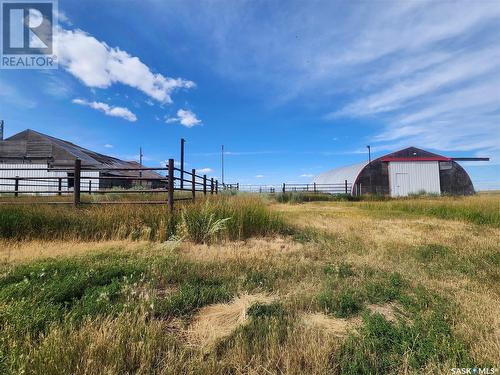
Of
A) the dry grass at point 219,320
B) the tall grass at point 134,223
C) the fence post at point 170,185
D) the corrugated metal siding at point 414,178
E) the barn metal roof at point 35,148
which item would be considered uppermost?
the barn metal roof at point 35,148

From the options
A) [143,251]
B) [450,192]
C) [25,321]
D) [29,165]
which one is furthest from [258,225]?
[450,192]

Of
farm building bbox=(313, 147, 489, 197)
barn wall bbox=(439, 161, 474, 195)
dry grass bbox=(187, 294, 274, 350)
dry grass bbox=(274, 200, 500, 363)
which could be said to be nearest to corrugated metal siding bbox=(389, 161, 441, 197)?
farm building bbox=(313, 147, 489, 197)

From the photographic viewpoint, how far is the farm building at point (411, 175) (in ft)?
92.0

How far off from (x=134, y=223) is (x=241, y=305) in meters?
4.30

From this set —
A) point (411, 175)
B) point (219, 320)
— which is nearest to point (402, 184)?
point (411, 175)

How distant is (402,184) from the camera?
92.4ft

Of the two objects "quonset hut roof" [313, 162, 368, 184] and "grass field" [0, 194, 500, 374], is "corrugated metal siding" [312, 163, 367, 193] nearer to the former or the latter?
"quonset hut roof" [313, 162, 368, 184]

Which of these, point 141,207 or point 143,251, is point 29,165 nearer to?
point 141,207

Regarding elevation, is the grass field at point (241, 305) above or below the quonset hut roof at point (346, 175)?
below

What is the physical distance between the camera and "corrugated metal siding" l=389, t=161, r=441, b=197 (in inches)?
1101

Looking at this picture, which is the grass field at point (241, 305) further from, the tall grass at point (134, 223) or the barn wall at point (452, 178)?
the barn wall at point (452, 178)

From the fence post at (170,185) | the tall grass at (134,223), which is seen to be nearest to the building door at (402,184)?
the tall grass at (134,223)

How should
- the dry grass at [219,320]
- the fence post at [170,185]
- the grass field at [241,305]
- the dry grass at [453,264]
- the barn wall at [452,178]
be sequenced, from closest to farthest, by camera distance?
the grass field at [241,305] → the dry grass at [219,320] → the dry grass at [453,264] → the fence post at [170,185] → the barn wall at [452,178]

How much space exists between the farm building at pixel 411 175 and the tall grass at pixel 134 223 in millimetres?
25074
